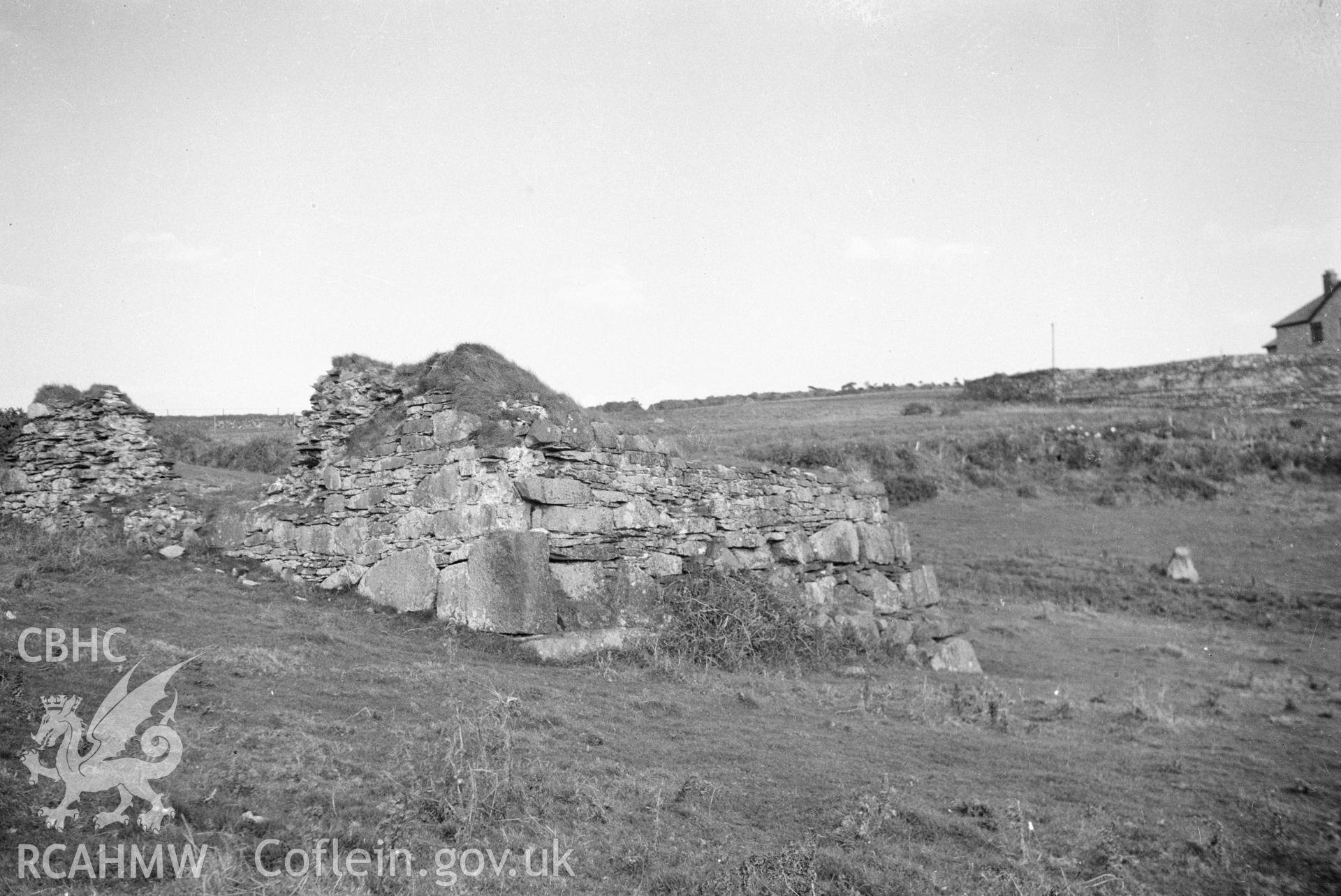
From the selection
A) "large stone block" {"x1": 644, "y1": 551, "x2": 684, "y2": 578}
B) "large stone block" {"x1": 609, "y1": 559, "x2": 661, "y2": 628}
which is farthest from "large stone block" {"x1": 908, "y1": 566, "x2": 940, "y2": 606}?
"large stone block" {"x1": 609, "y1": 559, "x2": 661, "y2": 628}

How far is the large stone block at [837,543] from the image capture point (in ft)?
51.2

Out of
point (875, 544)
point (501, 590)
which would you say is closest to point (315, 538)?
point (501, 590)

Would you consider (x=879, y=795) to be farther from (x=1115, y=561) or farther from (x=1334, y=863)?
(x=1115, y=561)

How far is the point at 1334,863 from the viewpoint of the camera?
21.1ft

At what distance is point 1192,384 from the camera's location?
45.8 m

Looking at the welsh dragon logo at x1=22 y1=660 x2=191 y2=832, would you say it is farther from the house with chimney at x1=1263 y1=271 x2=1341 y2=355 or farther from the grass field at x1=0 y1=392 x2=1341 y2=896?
the house with chimney at x1=1263 y1=271 x2=1341 y2=355

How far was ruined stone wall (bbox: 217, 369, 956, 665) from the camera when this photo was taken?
11195 millimetres

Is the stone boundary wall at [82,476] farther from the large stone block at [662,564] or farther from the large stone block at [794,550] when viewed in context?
the large stone block at [794,550]

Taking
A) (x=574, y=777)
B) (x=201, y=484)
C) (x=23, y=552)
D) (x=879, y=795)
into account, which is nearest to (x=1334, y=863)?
(x=879, y=795)

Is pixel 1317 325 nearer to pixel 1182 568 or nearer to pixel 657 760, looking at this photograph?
pixel 1182 568

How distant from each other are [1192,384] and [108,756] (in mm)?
50916

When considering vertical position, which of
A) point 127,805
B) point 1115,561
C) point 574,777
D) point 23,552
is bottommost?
point 1115,561

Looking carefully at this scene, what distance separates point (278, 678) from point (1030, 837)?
6400mm

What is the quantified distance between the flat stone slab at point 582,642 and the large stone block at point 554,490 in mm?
1744
